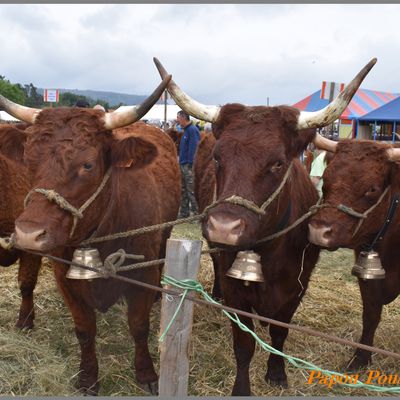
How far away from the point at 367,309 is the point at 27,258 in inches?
119

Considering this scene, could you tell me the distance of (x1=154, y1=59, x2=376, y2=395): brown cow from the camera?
2350mm

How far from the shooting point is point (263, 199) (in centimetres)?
247

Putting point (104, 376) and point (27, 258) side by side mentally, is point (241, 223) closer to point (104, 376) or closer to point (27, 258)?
point (104, 376)

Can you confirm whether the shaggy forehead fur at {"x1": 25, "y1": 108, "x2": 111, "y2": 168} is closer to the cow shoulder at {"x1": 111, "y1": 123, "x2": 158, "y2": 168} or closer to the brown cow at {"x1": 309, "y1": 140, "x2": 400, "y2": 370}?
the cow shoulder at {"x1": 111, "y1": 123, "x2": 158, "y2": 168}

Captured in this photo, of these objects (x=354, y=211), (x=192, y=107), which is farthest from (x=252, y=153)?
(x=354, y=211)

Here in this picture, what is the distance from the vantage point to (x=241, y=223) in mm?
2270

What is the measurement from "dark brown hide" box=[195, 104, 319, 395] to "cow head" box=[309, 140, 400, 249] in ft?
0.80

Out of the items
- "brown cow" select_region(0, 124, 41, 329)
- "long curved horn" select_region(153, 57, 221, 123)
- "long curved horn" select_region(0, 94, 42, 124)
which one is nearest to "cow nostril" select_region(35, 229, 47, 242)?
"long curved horn" select_region(0, 94, 42, 124)

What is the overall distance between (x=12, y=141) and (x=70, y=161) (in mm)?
868

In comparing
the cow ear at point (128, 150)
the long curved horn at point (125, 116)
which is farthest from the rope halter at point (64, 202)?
the long curved horn at point (125, 116)

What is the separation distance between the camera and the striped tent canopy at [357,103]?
1523 centimetres

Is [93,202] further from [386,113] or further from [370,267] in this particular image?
[386,113]

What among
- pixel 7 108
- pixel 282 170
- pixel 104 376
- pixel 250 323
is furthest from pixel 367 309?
pixel 7 108

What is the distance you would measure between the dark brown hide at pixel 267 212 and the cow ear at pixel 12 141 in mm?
1310
